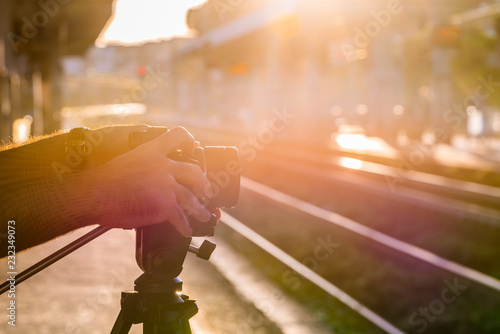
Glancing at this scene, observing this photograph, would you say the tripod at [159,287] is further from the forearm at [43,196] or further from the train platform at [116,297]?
the train platform at [116,297]

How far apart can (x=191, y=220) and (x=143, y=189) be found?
0.51ft

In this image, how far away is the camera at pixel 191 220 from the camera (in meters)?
1.50

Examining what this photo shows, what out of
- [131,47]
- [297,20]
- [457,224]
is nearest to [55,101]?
[297,20]

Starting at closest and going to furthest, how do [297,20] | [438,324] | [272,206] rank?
[438,324]
[272,206]
[297,20]

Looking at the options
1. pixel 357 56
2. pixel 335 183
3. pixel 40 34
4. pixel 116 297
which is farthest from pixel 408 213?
pixel 357 56

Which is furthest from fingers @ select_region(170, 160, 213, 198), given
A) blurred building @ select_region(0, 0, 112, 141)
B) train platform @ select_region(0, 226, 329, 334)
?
blurred building @ select_region(0, 0, 112, 141)

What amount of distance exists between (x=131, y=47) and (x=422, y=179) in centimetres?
8548

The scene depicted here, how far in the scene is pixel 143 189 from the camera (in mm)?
1419

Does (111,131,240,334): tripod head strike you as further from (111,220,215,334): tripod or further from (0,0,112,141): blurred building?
(0,0,112,141): blurred building

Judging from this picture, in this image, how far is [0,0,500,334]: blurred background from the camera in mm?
5855

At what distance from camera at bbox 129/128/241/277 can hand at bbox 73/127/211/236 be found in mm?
58

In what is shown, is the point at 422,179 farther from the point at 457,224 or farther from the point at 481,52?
the point at 481,52

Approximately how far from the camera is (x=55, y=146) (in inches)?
62.4

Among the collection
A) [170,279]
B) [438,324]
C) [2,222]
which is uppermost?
[2,222]
